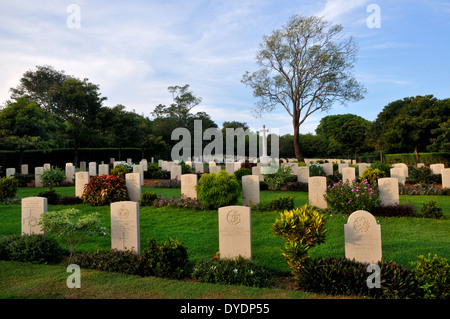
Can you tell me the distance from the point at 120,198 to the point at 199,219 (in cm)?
428

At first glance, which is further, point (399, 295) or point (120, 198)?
point (120, 198)

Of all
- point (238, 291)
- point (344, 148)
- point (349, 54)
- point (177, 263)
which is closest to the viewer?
→ point (238, 291)

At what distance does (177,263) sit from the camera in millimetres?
5645

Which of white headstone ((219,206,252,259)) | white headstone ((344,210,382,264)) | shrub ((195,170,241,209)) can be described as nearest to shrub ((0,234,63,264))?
white headstone ((219,206,252,259))

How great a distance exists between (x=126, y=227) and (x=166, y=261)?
155 centimetres

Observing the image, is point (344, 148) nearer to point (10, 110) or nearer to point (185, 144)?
point (185, 144)

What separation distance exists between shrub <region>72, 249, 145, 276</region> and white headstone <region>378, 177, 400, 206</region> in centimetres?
816

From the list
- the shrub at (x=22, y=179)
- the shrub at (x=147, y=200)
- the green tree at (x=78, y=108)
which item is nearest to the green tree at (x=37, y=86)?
the green tree at (x=78, y=108)

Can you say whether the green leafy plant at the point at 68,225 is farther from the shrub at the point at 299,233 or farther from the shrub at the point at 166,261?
the shrub at the point at 299,233

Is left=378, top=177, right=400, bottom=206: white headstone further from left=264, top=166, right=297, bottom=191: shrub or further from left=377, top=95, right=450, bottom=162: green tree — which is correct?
left=377, top=95, right=450, bottom=162: green tree

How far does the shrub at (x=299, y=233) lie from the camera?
210 inches

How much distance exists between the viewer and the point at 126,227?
6.68 meters

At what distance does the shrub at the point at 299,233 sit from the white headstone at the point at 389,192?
5824mm
